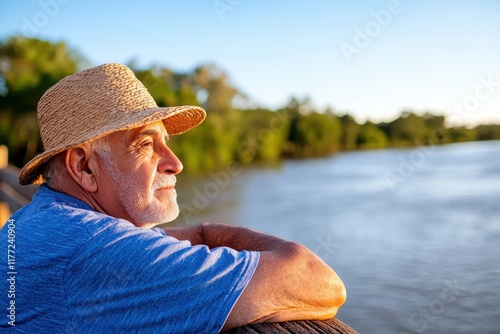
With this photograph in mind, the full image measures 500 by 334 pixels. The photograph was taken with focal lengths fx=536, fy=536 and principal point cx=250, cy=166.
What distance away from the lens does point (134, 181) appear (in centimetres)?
152

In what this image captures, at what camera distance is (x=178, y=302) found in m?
1.19

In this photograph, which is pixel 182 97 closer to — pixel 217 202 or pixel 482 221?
pixel 217 202

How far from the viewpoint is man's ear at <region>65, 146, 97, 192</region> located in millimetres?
1483

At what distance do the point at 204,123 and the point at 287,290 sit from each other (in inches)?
1316

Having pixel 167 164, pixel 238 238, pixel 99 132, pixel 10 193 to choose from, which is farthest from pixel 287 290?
pixel 10 193

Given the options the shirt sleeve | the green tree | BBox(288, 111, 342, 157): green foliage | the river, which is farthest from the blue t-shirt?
BBox(288, 111, 342, 157): green foliage

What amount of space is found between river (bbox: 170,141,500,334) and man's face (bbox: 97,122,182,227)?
4232 millimetres

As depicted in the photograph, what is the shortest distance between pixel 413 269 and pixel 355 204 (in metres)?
6.19

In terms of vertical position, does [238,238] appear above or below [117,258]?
below

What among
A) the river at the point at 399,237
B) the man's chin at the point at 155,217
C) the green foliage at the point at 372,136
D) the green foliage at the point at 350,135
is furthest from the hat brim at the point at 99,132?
the green foliage at the point at 372,136

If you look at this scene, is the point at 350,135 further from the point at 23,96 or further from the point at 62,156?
the point at 62,156

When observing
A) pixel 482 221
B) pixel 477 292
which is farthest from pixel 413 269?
pixel 482 221

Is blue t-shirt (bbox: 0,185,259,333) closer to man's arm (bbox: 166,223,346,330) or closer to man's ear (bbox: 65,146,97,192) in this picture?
man's arm (bbox: 166,223,346,330)

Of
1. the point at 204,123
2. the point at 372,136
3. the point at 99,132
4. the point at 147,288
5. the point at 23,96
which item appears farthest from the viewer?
the point at 372,136
